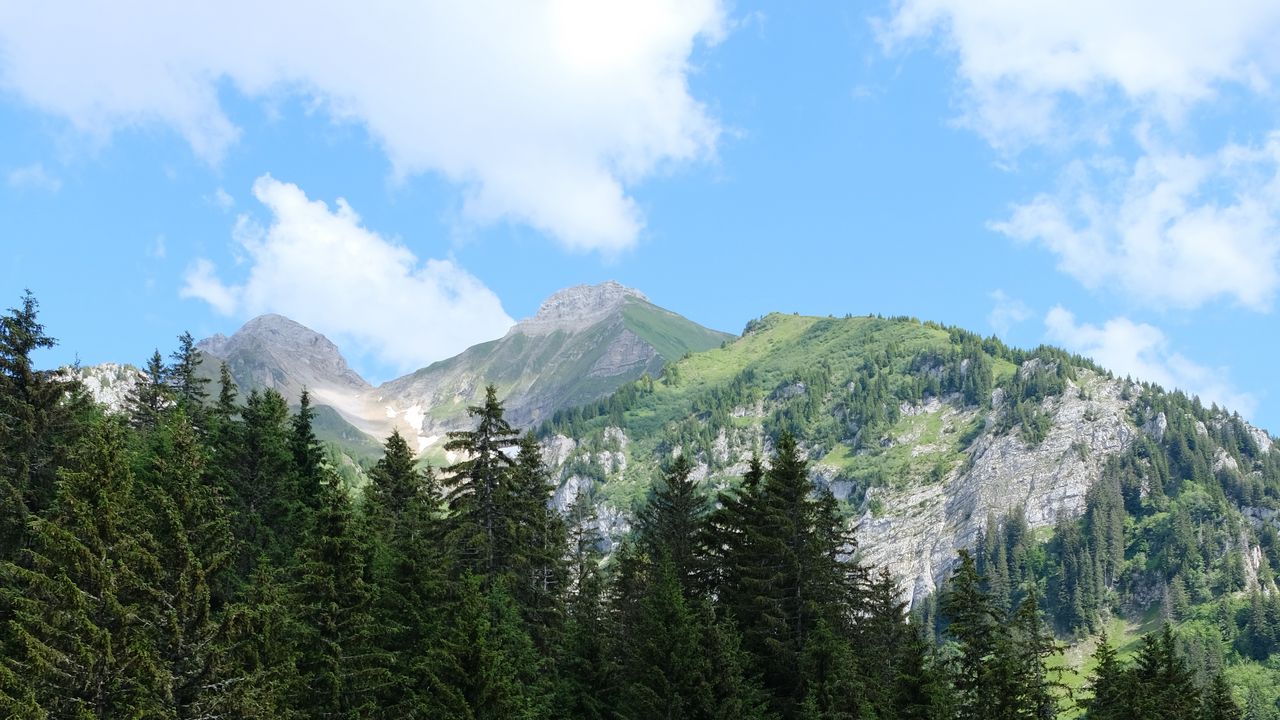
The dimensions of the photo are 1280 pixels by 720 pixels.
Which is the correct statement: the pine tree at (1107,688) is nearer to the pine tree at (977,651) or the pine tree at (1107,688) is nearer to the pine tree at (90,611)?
the pine tree at (977,651)

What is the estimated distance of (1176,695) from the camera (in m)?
53.8

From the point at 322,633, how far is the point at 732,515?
23618 millimetres

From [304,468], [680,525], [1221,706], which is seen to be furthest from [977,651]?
[304,468]

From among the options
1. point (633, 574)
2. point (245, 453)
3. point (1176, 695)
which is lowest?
point (1176, 695)

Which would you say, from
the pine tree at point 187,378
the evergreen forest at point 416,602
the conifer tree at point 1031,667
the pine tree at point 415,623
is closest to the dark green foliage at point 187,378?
the pine tree at point 187,378

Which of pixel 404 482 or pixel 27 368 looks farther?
pixel 404 482

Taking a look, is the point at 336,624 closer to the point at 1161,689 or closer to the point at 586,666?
the point at 586,666

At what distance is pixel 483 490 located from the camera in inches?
2013

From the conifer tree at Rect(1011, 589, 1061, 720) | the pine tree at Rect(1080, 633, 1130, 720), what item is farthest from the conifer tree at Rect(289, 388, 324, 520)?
the pine tree at Rect(1080, 633, 1130, 720)

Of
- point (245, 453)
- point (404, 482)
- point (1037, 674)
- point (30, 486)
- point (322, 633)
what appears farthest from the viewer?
point (404, 482)

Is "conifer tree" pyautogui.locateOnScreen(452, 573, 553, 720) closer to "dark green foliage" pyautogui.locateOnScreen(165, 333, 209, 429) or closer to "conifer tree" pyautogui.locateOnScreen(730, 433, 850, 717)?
"conifer tree" pyautogui.locateOnScreen(730, 433, 850, 717)

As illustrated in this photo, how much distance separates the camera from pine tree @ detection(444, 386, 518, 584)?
165 ft

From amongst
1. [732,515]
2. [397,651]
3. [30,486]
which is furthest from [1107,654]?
[30,486]

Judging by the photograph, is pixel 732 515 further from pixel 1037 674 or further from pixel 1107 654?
pixel 1107 654
